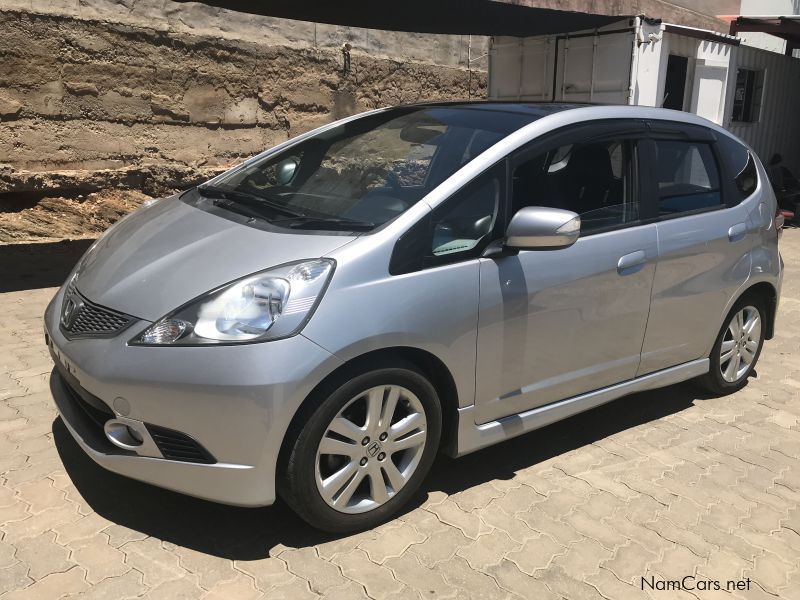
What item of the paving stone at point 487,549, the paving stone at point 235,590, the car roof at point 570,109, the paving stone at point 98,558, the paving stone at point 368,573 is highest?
the car roof at point 570,109

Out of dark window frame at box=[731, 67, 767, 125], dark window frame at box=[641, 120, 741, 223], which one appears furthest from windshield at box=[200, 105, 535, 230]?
dark window frame at box=[731, 67, 767, 125]

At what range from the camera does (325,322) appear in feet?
8.45

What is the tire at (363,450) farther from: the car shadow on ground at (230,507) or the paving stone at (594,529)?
the paving stone at (594,529)

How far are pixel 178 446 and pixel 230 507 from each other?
0.61 m

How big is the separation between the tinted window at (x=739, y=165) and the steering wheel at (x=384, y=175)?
87.0 inches

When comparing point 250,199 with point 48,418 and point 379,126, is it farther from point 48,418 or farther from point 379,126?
point 48,418

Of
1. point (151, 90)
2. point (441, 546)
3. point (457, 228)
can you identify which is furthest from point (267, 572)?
point (151, 90)

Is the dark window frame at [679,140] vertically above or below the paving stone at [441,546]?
above

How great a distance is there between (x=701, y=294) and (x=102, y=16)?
6.24m

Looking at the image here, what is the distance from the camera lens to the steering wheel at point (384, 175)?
10.4ft

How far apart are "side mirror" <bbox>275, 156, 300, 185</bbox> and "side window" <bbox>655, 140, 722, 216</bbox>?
1.92m

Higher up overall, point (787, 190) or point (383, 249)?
point (383, 249)

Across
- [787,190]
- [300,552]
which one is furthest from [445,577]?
[787,190]

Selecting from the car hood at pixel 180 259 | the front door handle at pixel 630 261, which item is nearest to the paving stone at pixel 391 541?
the car hood at pixel 180 259
